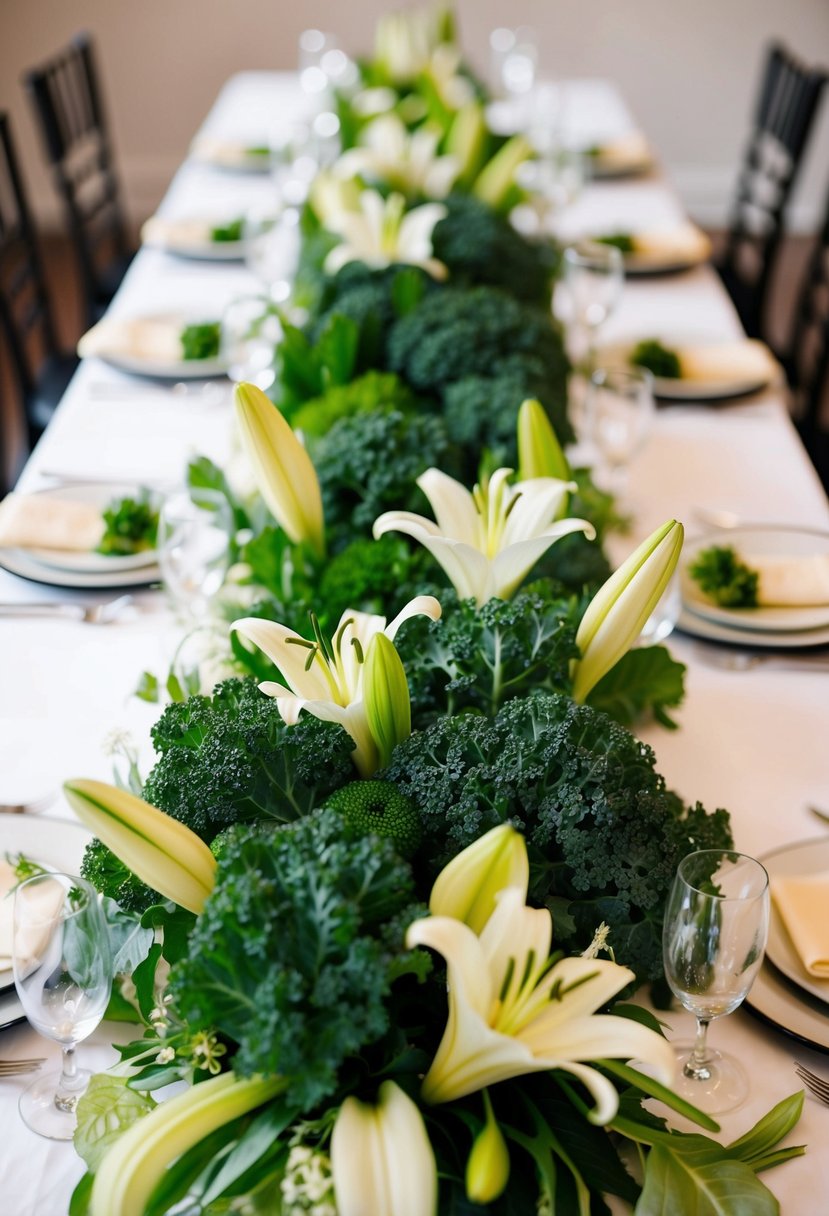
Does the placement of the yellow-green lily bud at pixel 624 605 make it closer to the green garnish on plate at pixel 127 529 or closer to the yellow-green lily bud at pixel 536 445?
the yellow-green lily bud at pixel 536 445

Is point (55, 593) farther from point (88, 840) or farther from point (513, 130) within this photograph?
point (513, 130)

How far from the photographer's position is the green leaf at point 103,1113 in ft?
3.17

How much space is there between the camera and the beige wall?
19.5 feet

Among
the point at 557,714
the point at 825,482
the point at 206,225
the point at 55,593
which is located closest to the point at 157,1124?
the point at 557,714

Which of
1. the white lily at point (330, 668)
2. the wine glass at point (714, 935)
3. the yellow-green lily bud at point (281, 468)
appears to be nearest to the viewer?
the wine glass at point (714, 935)

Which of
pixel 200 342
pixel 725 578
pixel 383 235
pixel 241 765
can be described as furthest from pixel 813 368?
pixel 241 765

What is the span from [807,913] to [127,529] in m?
1.09

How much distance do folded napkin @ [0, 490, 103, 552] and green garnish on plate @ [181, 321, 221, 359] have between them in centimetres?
64

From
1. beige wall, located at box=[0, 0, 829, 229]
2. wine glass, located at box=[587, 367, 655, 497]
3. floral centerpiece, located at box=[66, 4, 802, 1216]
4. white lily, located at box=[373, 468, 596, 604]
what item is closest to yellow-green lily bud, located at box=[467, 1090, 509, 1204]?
floral centerpiece, located at box=[66, 4, 802, 1216]

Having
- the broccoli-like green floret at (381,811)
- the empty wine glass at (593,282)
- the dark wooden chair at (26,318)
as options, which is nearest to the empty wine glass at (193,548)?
the broccoli-like green floret at (381,811)

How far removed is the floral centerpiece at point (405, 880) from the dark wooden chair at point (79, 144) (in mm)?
Answer: 2254

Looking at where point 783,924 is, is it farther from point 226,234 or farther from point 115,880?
point 226,234

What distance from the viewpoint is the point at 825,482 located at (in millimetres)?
3039

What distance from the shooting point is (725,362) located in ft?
8.45
